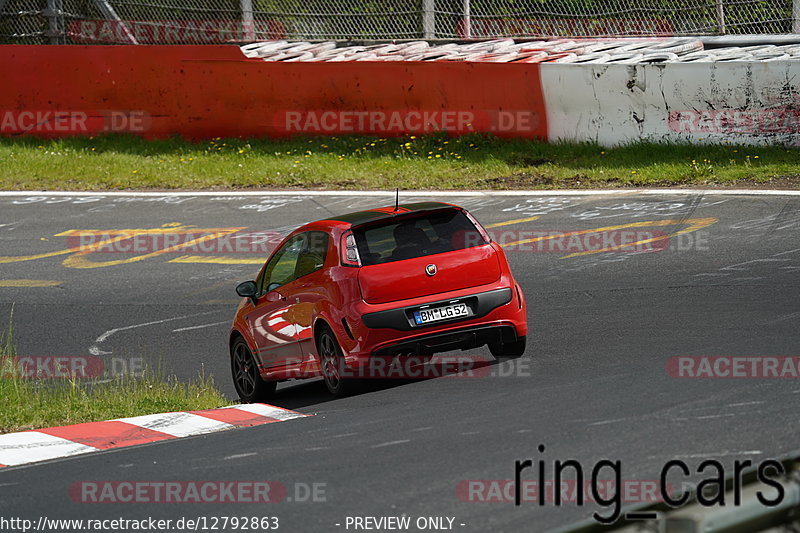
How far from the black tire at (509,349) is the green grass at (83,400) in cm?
243

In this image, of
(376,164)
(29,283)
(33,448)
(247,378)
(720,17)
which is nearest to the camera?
(33,448)

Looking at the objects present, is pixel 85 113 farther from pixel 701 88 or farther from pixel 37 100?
pixel 701 88

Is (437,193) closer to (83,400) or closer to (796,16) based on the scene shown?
(796,16)

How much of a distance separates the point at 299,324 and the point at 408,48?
13081 millimetres

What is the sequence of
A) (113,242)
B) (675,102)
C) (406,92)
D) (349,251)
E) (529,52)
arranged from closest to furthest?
(349,251) < (113,242) < (675,102) < (406,92) < (529,52)

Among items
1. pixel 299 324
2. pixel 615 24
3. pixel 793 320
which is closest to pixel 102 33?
pixel 615 24

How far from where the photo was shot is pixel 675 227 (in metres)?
14.2

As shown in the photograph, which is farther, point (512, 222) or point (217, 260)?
point (512, 222)

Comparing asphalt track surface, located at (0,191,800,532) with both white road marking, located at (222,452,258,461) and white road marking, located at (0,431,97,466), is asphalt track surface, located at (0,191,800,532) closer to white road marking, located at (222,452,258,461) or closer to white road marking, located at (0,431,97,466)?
white road marking, located at (222,452,258,461)

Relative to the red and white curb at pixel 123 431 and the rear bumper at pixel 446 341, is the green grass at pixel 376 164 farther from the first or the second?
the red and white curb at pixel 123 431

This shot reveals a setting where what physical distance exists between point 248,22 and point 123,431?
15.6 metres

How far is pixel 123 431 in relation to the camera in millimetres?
8375

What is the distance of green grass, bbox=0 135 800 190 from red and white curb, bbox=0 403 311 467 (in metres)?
9.35

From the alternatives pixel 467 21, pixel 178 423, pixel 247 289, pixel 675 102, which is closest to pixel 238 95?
→ pixel 467 21
